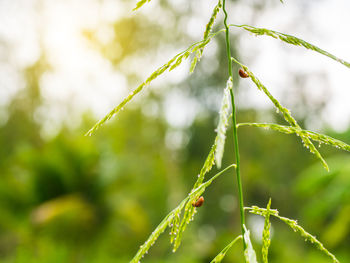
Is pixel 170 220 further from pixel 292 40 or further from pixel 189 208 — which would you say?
pixel 292 40

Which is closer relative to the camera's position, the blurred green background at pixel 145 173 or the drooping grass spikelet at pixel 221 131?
the drooping grass spikelet at pixel 221 131

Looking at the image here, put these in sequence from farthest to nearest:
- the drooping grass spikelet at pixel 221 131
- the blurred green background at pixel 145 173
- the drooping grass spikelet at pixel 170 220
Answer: the blurred green background at pixel 145 173, the drooping grass spikelet at pixel 170 220, the drooping grass spikelet at pixel 221 131

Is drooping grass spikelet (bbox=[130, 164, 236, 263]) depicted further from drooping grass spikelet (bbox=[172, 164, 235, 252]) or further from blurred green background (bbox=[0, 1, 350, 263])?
blurred green background (bbox=[0, 1, 350, 263])

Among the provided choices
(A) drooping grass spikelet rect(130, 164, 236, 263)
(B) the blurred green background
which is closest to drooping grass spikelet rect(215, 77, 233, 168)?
(A) drooping grass spikelet rect(130, 164, 236, 263)

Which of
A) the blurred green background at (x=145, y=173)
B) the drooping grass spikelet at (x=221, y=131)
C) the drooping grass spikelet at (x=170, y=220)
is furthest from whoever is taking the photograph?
the blurred green background at (x=145, y=173)

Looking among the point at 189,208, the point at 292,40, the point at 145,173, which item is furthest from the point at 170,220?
the point at 145,173

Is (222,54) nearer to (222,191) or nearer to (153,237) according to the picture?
(222,191)

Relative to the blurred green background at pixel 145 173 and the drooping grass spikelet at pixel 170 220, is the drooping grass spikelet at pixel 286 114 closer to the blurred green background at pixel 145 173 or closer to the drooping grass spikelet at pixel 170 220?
the drooping grass spikelet at pixel 170 220

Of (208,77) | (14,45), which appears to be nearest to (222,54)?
(208,77)

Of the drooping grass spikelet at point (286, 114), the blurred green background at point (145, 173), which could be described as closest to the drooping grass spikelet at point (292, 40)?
the drooping grass spikelet at point (286, 114)
